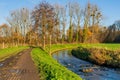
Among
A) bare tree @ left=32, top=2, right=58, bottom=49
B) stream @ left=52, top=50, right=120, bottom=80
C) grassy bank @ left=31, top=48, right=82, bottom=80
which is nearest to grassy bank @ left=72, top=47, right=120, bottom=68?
stream @ left=52, top=50, right=120, bottom=80

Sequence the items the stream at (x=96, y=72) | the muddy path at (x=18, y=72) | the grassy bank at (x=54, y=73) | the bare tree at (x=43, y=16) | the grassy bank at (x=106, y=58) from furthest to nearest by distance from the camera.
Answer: the bare tree at (x=43, y=16)
the grassy bank at (x=106, y=58)
the stream at (x=96, y=72)
the muddy path at (x=18, y=72)
the grassy bank at (x=54, y=73)

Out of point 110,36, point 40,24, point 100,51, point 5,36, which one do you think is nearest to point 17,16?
Answer: point 5,36

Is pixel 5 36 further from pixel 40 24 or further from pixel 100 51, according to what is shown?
pixel 100 51

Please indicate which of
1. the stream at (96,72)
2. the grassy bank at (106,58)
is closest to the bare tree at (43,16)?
the grassy bank at (106,58)

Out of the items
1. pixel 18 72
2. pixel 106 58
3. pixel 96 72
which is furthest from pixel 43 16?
pixel 18 72

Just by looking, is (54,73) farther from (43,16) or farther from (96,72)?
(43,16)

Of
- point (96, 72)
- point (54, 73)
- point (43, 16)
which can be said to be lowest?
point (96, 72)

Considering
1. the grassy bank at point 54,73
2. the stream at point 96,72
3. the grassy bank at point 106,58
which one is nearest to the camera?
the grassy bank at point 54,73

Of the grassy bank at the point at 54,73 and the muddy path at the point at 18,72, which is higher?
the grassy bank at the point at 54,73

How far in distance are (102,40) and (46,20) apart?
4772 cm

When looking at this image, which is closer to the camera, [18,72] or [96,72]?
[18,72]

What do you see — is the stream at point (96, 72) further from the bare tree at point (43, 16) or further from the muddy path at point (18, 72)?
the bare tree at point (43, 16)

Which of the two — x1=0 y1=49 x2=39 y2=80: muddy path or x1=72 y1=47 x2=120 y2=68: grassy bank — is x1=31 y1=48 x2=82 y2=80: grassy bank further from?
x1=72 y1=47 x2=120 y2=68: grassy bank

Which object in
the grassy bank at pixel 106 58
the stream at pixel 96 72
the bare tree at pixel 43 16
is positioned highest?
the bare tree at pixel 43 16
